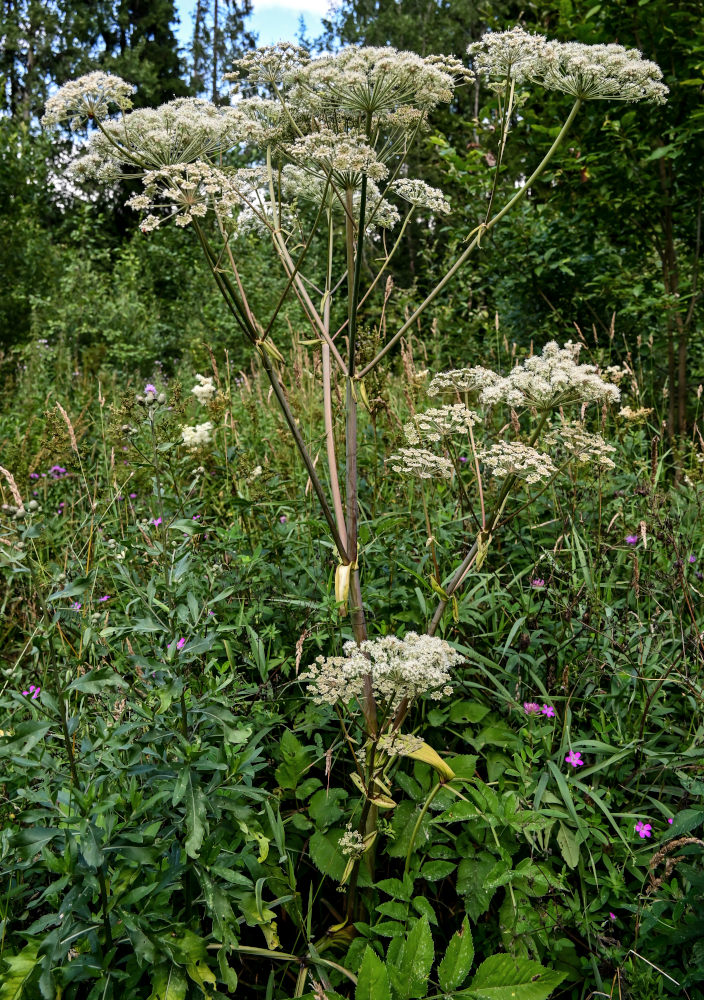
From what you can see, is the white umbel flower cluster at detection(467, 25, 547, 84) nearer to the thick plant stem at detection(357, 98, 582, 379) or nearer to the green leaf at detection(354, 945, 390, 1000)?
the thick plant stem at detection(357, 98, 582, 379)

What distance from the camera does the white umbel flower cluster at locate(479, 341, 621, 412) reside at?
5.65ft

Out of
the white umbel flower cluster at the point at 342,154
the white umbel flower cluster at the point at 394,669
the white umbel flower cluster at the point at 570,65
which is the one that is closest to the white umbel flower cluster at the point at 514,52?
the white umbel flower cluster at the point at 570,65

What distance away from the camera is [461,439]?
12.6 feet

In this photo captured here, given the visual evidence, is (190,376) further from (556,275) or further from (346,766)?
(346,766)

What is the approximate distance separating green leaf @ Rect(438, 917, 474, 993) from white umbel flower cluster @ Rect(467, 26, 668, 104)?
2229mm

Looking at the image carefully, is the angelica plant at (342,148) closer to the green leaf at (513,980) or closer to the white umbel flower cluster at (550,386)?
the white umbel flower cluster at (550,386)

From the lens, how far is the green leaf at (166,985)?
1.39m

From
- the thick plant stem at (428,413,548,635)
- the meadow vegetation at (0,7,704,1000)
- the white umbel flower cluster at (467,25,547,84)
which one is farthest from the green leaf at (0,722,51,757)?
the white umbel flower cluster at (467,25,547,84)

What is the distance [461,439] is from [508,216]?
2600mm

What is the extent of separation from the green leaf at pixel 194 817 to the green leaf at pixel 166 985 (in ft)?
0.79

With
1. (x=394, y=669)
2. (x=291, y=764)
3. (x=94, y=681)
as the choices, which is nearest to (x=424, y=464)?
(x=394, y=669)

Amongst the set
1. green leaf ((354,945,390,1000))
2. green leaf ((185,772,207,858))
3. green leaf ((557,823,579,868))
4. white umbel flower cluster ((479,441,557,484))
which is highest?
white umbel flower cluster ((479,441,557,484))

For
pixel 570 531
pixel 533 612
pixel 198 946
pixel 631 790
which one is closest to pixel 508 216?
pixel 570 531

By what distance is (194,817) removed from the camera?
4.65 ft
